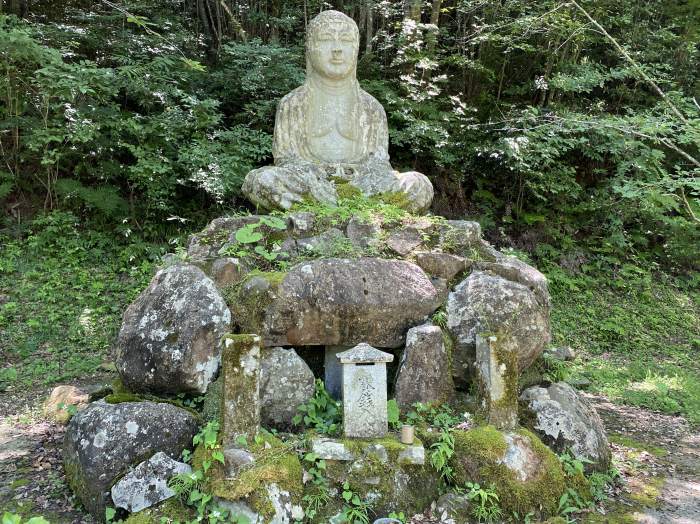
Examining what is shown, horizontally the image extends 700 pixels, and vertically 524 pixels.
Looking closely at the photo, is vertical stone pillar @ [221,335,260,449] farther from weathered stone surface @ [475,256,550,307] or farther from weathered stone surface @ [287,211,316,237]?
weathered stone surface @ [475,256,550,307]

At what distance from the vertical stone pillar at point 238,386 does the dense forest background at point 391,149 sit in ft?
11.6

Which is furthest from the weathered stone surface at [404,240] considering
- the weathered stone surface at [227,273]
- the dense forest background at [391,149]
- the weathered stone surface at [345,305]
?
the dense forest background at [391,149]

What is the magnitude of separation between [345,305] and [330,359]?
1.60ft

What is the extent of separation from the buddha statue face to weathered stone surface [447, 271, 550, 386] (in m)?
2.82

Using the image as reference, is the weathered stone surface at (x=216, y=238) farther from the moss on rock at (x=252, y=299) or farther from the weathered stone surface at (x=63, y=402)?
the weathered stone surface at (x=63, y=402)

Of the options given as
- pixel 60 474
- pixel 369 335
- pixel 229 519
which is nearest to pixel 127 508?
pixel 229 519

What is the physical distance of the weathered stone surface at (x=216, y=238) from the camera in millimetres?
4422

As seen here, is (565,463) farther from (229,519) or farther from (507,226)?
(507,226)

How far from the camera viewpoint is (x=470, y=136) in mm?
9531

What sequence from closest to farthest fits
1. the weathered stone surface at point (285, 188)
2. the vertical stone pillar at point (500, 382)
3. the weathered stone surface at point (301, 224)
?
the vertical stone pillar at point (500, 382), the weathered stone surface at point (301, 224), the weathered stone surface at point (285, 188)

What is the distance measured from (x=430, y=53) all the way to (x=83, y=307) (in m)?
6.52

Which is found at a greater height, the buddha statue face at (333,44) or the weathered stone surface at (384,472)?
the buddha statue face at (333,44)

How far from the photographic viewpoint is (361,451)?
3.27 m

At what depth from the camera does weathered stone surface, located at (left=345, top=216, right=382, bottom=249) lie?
4.45 meters
